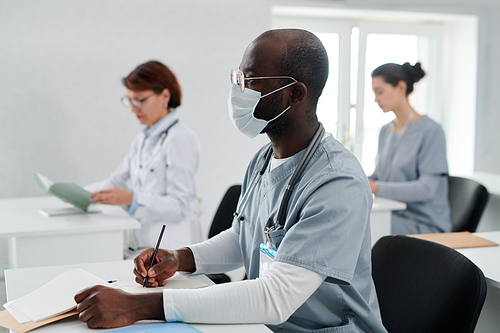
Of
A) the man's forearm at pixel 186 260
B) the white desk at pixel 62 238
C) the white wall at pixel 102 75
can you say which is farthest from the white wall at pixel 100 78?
the man's forearm at pixel 186 260

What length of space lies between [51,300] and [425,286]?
0.96 m

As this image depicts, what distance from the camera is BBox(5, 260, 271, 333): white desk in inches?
39.1

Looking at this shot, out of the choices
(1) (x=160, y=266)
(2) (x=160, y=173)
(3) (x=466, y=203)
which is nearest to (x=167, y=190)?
(2) (x=160, y=173)

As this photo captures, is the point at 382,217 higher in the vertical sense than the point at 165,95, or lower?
lower

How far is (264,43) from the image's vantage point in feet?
3.95

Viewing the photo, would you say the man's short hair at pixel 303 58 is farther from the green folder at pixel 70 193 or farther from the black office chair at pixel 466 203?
the black office chair at pixel 466 203

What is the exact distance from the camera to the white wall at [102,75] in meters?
3.52

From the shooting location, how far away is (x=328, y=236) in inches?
41.1

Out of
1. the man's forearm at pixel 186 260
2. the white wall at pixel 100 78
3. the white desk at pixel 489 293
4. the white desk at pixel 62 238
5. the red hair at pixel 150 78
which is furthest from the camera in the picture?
the white wall at pixel 100 78

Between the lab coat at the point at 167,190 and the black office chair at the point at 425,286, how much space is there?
1.17 m

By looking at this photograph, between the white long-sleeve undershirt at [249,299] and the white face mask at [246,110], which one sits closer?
the white long-sleeve undershirt at [249,299]

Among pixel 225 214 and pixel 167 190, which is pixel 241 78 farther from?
pixel 167 190

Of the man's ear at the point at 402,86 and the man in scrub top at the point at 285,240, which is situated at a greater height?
the man's ear at the point at 402,86

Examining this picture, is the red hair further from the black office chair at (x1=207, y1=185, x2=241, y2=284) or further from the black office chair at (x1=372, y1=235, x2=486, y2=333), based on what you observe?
the black office chair at (x1=372, y1=235, x2=486, y2=333)
